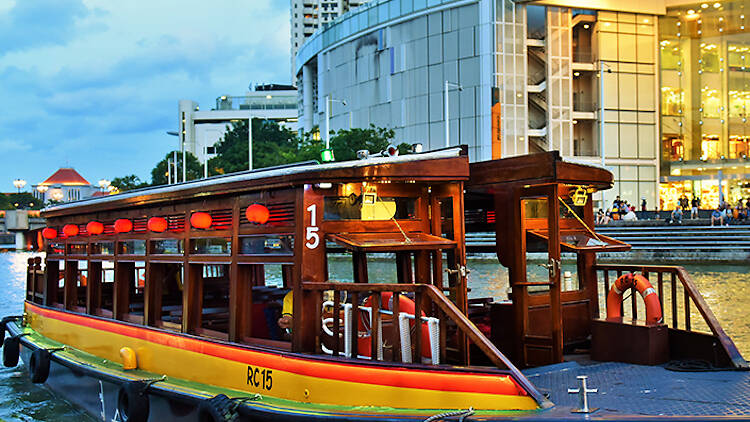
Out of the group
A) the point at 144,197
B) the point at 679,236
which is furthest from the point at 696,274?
the point at 144,197

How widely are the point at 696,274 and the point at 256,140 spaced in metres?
49.5

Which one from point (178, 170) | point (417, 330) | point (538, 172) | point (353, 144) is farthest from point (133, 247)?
point (178, 170)

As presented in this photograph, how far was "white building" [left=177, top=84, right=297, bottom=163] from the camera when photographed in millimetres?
100812

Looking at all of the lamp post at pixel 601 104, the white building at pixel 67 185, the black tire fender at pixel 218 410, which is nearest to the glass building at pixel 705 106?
the lamp post at pixel 601 104

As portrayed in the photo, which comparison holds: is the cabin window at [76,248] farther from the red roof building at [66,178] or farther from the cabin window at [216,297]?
the red roof building at [66,178]

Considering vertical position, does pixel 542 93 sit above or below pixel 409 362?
above

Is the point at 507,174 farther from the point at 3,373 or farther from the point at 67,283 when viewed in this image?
the point at 3,373

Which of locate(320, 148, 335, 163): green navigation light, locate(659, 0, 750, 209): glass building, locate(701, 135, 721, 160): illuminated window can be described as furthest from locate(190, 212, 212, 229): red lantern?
locate(701, 135, 721, 160): illuminated window

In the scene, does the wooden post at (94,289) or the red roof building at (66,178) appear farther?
the red roof building at (66,178)

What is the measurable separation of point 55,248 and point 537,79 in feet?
127

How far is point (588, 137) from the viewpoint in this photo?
46.4m

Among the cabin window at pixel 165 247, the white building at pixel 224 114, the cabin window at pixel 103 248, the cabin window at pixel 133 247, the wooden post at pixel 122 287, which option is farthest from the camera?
the white building at pixel 224 114

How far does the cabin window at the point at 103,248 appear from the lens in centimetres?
888

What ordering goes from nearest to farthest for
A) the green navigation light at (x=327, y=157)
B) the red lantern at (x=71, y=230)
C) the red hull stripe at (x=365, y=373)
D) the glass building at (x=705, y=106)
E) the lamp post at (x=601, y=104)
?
the red hull stripe at (x=365, y=373)
the green navigation light at (x=327, y=157)
the red lantern at (x=71, y=230)
the lamp post at (x=601, y=104)
the glass building at (x=705, y=106)
